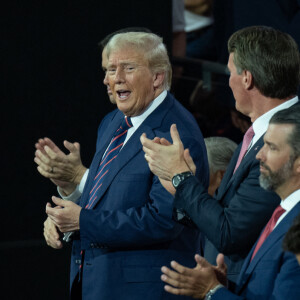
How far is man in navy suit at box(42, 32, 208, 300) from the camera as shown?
3133 mm

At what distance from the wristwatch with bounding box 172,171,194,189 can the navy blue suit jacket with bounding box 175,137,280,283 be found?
2 centimetres

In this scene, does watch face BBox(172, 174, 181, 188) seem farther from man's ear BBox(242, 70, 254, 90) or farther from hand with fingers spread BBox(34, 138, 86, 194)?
hand with fingers spread BBox(34, 138, 86, 194)

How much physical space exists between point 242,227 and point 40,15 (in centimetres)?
226

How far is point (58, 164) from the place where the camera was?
3.65 m

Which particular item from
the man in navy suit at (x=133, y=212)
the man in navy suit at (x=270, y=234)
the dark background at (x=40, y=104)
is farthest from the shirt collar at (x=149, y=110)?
Answer: the dark background at (x=40, y=104)

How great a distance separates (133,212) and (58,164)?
65cm

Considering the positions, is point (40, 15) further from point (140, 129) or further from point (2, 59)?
point (140, 129)

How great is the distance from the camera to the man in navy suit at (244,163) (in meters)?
2.74

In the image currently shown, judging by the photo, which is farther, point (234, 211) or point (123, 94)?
point (123, 94)

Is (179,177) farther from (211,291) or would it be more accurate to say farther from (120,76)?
(120,76)

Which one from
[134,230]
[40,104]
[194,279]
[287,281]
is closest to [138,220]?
[134,230]

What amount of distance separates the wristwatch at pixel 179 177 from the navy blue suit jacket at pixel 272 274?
39cm

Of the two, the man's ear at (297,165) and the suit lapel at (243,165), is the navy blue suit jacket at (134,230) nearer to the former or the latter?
the suit lapel at (243,165)

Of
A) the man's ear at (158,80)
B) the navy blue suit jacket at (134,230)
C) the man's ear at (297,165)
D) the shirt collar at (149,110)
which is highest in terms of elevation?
the man's ear at (158,80)
